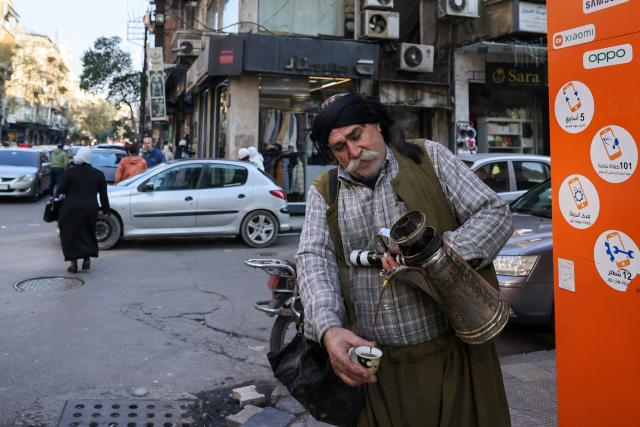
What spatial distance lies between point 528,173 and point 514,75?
8.92 meters

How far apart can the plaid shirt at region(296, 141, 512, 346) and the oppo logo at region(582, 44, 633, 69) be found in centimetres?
103

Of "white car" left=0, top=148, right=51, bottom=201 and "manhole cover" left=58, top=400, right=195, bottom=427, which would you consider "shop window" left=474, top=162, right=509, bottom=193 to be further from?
"white car" left=0, top=148, right=51, bottom=201

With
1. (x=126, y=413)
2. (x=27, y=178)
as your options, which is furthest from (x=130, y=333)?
(x=27, y=178)

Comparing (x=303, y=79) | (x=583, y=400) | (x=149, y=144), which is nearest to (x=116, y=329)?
(x=583, y=400)

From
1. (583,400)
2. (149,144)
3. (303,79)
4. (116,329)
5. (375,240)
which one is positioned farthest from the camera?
(303,79)

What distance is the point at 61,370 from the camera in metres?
4.56

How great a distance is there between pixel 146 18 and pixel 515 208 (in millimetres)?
33465

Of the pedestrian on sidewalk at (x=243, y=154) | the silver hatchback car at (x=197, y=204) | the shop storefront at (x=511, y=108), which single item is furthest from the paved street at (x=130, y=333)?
the shop storefront at (x=511, y=108)

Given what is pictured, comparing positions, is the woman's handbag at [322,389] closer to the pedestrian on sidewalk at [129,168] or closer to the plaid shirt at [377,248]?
the plaid shirt at [377,248]

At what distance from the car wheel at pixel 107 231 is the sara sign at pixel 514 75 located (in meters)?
11.7

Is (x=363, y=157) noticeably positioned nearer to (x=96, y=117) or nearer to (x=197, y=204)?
(x=197, y=204)

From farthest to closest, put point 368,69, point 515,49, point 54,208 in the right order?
point 515,49 < point 368,69 < point 54,208

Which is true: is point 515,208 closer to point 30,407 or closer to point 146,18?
point 30,407

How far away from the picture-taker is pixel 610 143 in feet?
8.16
